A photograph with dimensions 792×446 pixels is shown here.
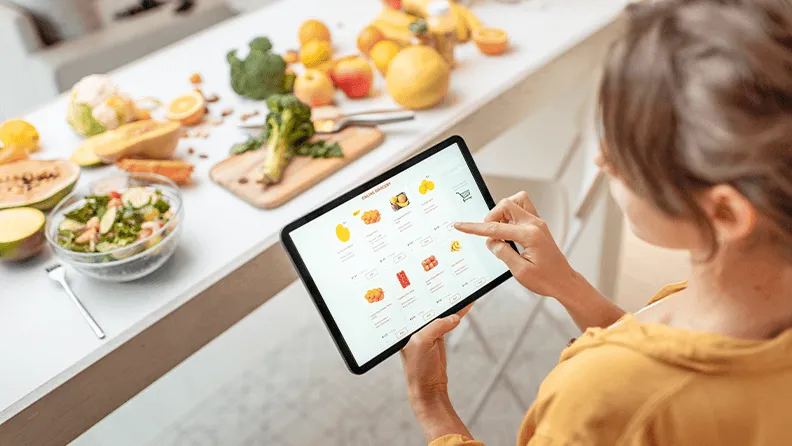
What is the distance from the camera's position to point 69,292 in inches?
35.6

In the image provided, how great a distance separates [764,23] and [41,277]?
3.04ft

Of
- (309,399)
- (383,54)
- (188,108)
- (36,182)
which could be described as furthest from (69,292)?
(309,399)

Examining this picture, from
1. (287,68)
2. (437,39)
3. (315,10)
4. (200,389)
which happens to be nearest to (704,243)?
(437,39)

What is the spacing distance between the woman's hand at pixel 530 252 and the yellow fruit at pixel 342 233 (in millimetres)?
139

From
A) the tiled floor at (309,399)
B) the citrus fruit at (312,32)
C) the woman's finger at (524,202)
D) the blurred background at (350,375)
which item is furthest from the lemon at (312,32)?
the tiled floor at (309,399)

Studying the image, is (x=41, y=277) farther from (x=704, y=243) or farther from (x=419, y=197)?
(x=704, y=243)

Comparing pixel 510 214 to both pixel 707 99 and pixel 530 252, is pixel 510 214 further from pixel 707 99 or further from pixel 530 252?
pixel 707 99

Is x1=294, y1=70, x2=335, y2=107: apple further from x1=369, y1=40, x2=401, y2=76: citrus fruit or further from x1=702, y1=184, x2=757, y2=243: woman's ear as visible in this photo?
x1=702, y1=184, x2=757, y2=243: woman's ear

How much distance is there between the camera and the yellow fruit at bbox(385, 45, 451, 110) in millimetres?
1166

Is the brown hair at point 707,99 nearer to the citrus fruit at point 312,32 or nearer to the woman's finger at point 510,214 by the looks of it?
the woman's finger at point 510,214

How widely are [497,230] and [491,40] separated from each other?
26.3 inches

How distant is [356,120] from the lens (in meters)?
1.17

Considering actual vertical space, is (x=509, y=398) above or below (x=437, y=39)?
below

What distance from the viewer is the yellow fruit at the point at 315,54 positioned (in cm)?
134
